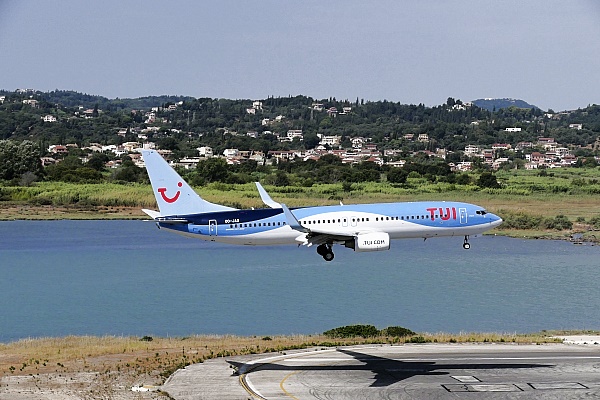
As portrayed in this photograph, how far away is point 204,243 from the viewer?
148625mm

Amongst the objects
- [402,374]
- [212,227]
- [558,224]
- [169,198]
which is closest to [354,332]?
[212,227]

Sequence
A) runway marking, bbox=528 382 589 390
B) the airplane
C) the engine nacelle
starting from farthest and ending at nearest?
the airplane → the engine nacelle → runway marking, bbox=528 382 589 390

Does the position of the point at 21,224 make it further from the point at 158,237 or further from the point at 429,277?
the point at 429,277

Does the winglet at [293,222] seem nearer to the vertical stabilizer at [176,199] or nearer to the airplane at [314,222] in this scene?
the airplane at [314,222]

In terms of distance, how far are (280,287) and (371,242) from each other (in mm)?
42727

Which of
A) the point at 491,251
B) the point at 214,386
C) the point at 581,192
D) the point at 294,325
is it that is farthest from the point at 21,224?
the point at 214,386

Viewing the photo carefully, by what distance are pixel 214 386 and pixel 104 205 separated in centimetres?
13438

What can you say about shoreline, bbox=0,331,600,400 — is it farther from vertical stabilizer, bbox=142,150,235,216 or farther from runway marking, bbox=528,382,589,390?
runway marking, bbox=528,382,589,390

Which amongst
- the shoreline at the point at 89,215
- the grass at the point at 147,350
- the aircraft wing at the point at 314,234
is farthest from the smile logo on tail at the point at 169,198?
the shoreline at the point at 89,215

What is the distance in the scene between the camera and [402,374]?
55.3m

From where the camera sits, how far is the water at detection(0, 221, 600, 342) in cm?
8875

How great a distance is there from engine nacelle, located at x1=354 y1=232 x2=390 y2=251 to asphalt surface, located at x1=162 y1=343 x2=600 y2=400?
6795 mm

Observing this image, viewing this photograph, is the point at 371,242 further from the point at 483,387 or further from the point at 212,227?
the point at 483,387

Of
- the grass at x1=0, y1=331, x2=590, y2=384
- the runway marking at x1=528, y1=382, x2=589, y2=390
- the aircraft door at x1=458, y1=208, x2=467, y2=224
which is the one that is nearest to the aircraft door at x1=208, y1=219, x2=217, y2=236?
the grass at x1=0, y1=331, x2=590, y2=384
